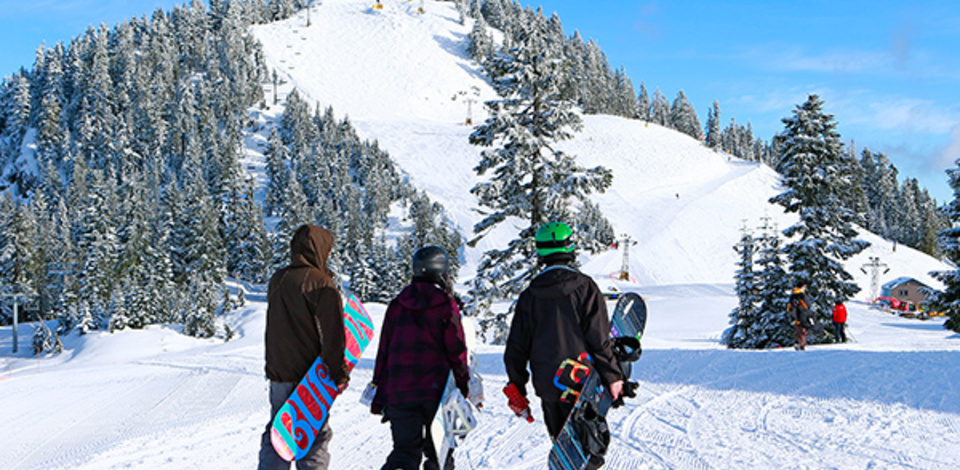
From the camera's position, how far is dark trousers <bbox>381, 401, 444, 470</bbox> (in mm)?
4277

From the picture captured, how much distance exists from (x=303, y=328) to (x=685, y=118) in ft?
483

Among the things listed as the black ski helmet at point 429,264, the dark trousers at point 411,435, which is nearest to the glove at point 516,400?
the dark trousers at point 411,435

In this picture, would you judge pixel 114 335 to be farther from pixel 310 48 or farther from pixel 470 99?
pixel 310 48

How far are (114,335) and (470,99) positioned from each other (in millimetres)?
110878

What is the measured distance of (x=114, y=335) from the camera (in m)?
38.1

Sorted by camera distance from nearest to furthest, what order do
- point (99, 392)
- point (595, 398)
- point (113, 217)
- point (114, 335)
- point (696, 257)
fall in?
point (595, 398)
point (99, 392)
point (114, 335)
point (113, 217)
point (696, 257)

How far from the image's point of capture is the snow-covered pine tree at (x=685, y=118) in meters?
139

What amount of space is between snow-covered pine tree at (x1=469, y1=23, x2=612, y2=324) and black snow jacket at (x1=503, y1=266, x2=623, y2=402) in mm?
11709

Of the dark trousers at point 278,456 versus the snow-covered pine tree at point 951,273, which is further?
the snow-covered pine tree at point 951,273

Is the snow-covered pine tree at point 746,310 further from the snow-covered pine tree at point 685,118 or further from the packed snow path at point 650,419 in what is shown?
the snow-covered pine tree at point 685,118

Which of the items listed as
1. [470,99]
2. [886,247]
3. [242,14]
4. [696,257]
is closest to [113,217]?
[696,257]

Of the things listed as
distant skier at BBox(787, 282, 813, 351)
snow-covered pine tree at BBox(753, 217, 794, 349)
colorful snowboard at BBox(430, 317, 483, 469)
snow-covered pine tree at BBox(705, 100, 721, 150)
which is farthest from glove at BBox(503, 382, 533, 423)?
snow-covered pine tree at BBox(705, 100, 721, 150)

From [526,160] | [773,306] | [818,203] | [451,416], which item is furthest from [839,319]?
[451,416]

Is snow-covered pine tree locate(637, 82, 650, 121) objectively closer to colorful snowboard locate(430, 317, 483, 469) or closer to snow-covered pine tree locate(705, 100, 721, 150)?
snow-covered pine tree locate(705, 100, 721, 150)
